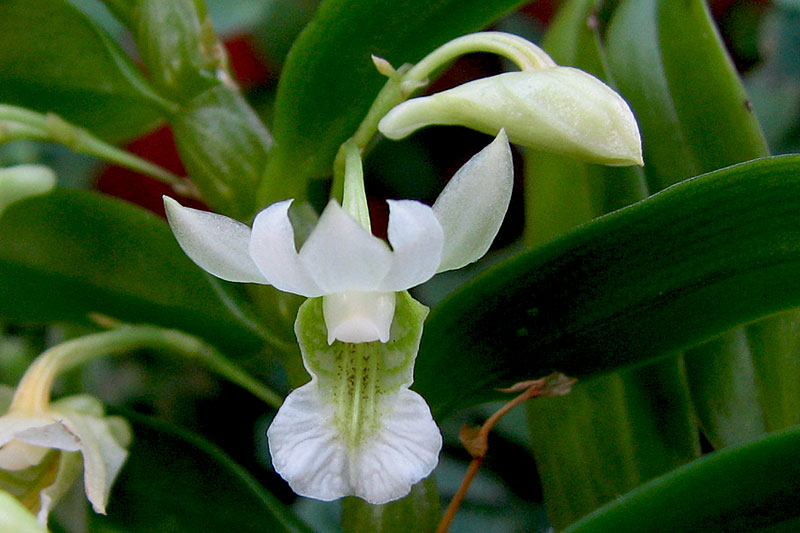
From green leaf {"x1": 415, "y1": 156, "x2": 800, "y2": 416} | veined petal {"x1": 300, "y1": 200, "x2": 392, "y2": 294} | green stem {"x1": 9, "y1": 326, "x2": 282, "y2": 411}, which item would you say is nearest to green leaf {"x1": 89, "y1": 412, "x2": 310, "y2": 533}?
green stem {"x1": 9, "y1": 326, "x2": 282, "y2": 411}

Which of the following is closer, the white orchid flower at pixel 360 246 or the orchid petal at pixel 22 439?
the white orchid flower at pixel 360 246

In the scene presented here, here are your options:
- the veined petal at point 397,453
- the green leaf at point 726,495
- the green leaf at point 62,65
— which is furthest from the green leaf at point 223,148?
the green leaf at point 726,495

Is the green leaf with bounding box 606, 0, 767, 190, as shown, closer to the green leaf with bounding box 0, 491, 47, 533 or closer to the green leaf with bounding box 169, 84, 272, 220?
the green leaf with bounding box 169, 84, 272, 220

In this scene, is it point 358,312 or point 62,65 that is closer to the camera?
point 358,312

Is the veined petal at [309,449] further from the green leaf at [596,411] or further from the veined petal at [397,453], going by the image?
the green leaf at [596,411]

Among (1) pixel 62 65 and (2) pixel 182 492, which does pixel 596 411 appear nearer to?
(2) pixel 182 492

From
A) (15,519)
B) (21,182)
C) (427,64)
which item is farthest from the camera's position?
(21,182)

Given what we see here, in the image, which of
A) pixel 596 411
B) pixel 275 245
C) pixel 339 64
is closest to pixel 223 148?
pixel 339 64
